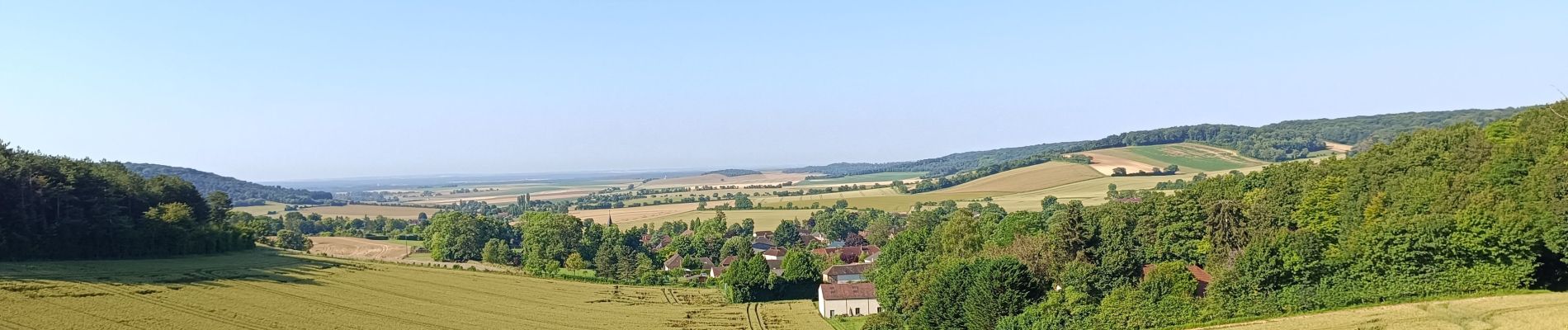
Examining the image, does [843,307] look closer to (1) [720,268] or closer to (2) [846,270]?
(2) [846,270]

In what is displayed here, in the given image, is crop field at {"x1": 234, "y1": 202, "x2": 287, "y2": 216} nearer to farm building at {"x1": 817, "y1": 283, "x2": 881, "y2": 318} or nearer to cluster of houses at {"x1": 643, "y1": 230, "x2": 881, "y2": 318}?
cluster of houses at {"x1": 643, "y1": 230, "x2": 881, "y2": 318}

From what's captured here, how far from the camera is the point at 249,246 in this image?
67688 mm

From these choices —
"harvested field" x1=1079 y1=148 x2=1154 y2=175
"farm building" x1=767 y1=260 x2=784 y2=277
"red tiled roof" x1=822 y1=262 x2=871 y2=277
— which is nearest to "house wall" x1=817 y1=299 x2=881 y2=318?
"red tiled roof" x1=822 y1=262 x2=871 y2=277

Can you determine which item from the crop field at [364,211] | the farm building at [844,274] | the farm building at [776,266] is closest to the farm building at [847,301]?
the farm building at [844,274]

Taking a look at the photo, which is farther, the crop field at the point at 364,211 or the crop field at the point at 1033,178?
the crop field at the point at 364,211

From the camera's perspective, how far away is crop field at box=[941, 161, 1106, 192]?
124m

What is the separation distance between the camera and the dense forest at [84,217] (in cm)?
4878

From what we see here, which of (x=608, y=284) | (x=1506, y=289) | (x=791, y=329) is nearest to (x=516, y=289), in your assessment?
(x=608, y=284)

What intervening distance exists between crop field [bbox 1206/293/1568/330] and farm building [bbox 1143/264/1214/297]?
7012mm

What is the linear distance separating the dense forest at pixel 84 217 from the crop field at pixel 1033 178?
93197 millimetres

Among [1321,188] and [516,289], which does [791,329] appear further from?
[1321,188]

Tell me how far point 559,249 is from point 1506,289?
6682 cm

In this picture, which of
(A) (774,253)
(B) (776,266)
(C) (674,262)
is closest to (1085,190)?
(A) (774,253)

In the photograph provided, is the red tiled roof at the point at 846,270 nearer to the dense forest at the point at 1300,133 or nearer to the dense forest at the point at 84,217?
the dense forest at the point at 84,217
